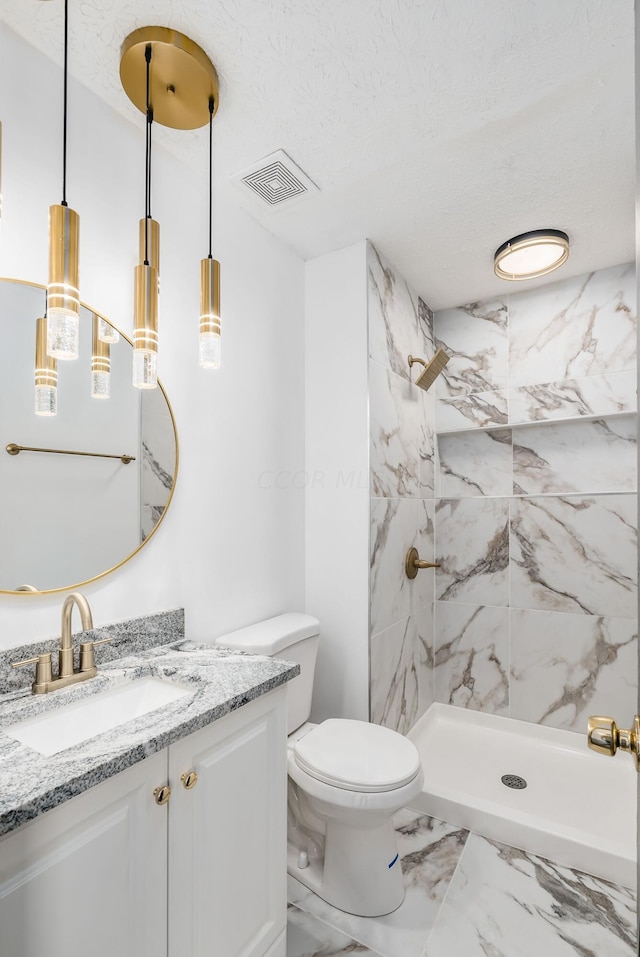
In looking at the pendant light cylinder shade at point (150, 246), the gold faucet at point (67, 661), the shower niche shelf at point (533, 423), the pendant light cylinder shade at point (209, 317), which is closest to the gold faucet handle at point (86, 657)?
the gold faucet at point (67, 661)

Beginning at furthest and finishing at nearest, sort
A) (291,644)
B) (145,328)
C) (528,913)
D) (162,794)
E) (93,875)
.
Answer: (291,644) → (528,913) → (145,328) → (162,794) → (93,875)

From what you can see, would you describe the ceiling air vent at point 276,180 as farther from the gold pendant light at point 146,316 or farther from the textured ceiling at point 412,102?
the gold pendant light at point 146,316

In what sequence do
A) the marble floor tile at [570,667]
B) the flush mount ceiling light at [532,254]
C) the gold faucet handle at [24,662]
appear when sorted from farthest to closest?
the marble floor tile at [570,667]
the flush mount ceiling light at [532,254]
the gold faucet handle at [24,662]

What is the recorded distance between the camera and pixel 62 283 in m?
0.99

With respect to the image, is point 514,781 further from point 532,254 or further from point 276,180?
point 276,180

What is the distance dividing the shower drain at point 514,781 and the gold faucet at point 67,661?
196 cm

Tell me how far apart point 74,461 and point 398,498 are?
1.51m

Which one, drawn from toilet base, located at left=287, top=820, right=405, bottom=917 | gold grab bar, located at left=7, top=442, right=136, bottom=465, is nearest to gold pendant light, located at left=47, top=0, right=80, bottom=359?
gold grab bar, located at left=7, top=442, right=136, bottom=465

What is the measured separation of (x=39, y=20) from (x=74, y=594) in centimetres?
141

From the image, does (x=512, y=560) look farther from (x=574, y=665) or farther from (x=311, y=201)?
(x=311, y=201)

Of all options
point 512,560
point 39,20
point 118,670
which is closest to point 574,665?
point 512,560

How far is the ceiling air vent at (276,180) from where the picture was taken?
1672 mm

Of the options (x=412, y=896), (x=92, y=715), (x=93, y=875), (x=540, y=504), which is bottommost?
(x=412, y=896)

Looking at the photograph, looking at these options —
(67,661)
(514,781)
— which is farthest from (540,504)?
(67,661)
